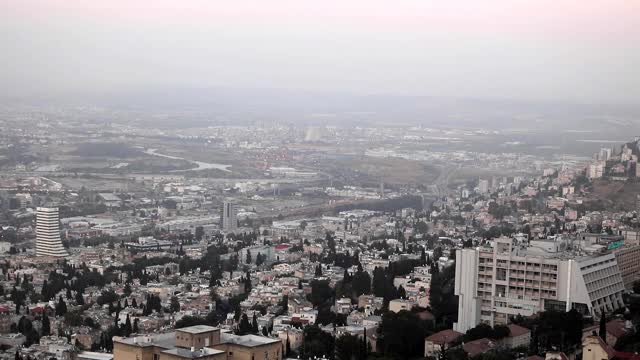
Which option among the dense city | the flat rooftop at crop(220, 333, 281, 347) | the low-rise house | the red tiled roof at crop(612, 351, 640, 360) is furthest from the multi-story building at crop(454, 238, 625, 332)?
the red tiled roof at crop(612, 351, 640, 360)

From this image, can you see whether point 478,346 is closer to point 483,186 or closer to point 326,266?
point 326,266

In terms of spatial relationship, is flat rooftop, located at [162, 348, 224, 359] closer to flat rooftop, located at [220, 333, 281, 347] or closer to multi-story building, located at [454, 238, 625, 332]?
flat rooftop, located at [220, 333, 281, 347]

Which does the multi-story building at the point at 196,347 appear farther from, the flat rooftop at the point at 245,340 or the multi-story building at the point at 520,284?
the multi-story building at the point at 520,284

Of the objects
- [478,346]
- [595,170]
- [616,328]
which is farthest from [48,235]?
[616,328]

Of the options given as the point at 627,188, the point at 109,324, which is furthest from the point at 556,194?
the point at 109,324

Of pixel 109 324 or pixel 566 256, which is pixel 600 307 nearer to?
pixel 566 256

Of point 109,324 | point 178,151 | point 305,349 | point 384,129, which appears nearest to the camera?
point 305,349
